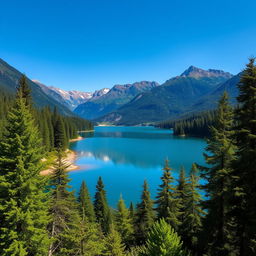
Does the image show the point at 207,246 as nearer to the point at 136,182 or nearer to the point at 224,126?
the point at 224,126

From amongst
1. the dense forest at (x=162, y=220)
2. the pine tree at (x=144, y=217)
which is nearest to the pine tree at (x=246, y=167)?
the dense forest at (x=162, y=220)

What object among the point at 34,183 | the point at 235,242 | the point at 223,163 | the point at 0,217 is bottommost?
the point at 235,242

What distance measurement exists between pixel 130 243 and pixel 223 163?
1724 cm

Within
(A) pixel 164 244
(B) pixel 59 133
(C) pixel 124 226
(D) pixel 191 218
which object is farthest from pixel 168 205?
(B) pixel 59 133

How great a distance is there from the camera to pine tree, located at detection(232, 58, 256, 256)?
10.5 metres

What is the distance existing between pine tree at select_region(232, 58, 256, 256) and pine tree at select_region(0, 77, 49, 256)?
1213cm

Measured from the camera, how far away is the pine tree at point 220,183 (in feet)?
44.3

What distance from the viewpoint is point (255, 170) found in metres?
10.0

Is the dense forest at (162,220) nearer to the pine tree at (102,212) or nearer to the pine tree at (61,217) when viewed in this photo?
the pine tree at (61,217)

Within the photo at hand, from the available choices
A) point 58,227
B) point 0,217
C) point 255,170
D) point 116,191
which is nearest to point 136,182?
point 116,191

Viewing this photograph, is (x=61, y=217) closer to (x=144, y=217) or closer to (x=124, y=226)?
(x=124, y=226)

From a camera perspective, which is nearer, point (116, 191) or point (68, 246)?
point (68, 246)

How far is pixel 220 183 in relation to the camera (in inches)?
557

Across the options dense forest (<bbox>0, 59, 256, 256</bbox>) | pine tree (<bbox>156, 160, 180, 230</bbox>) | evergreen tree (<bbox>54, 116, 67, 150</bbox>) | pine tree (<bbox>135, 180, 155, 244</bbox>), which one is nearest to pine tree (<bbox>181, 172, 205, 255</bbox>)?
pine tree (<bbox>156, 160, 180, 230</bbox>)
